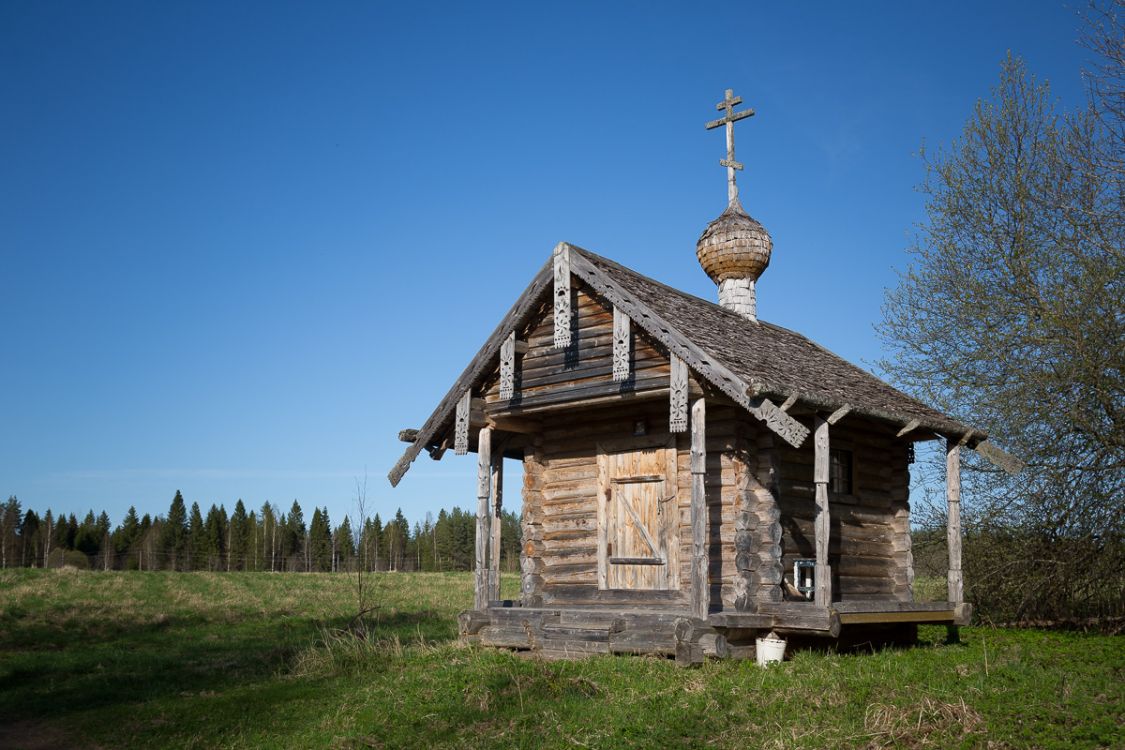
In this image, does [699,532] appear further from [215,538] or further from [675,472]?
[215,538]

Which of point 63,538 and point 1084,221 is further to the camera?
point 63,538

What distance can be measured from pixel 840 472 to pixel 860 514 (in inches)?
36.8

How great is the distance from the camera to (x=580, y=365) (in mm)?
17422

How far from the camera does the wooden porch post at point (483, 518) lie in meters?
17.9

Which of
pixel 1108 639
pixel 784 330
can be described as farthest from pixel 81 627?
pixel 1108 639

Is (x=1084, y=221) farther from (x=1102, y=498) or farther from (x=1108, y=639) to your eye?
(x=1108, y=639)

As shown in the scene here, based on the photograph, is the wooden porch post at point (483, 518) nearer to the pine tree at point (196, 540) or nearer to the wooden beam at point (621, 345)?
the wooden beam at point (621, 345)

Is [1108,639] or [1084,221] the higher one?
[1084,221]

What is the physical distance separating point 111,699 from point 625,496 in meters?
9.76

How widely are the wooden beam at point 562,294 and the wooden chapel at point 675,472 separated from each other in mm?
34

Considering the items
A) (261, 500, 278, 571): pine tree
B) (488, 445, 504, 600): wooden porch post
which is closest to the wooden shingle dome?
(488, 445, 504, 600): wooden porch post

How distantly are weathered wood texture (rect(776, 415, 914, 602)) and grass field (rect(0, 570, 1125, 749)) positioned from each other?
1.60m

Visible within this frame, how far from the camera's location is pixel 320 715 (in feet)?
46.1

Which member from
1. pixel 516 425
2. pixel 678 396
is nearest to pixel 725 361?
pixel 678 396
